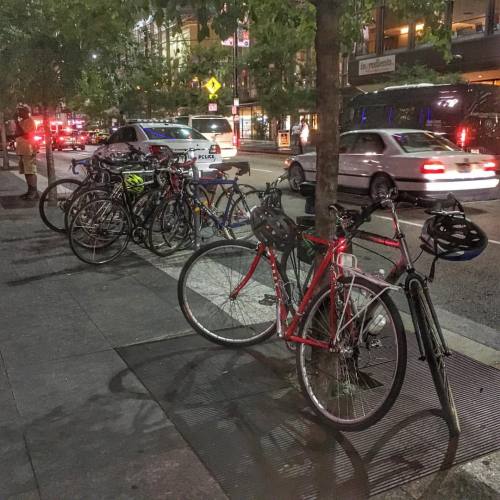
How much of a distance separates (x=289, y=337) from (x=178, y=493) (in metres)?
1.25

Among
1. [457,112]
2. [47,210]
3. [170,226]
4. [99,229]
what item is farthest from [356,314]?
[457,112]

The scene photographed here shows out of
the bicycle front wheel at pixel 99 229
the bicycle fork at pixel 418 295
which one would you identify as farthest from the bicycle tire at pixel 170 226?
the bicycle fork at pixel 418 295

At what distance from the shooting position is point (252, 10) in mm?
4641

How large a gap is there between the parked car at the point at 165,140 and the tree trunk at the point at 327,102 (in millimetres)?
10635

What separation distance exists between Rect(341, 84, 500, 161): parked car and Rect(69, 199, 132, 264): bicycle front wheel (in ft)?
42.8

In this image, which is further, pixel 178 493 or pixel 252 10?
pixel 252 10

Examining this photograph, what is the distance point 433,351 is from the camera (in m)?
3.27

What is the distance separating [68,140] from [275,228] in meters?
39.8

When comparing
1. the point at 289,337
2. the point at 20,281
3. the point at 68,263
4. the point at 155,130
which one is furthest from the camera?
the point at 155,130

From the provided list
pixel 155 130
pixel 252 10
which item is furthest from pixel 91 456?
pixel 155 130

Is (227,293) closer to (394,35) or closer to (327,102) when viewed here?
(327,102)

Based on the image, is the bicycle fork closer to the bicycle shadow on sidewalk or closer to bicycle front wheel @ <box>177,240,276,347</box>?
the bicycle shadow on sidewalk

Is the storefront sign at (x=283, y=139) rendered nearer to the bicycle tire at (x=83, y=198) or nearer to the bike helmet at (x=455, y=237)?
the bicycle tire at (x=83, y=198)

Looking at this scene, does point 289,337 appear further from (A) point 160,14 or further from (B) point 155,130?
(B) point 155,130
